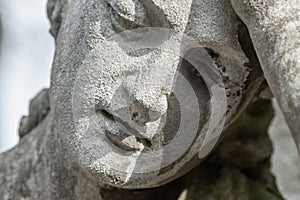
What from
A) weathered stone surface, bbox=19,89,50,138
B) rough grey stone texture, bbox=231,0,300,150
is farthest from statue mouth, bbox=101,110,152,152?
weathered stone surface, bbox=19,89,50,138

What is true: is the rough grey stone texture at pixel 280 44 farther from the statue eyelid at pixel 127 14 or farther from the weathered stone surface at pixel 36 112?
the weathered stone surface at pixel 36 112

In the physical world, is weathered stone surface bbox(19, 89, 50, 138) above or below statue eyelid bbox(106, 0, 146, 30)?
below

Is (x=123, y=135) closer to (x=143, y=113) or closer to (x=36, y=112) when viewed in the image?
(x=143, y=113)

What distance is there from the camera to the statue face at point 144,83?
3.47ft

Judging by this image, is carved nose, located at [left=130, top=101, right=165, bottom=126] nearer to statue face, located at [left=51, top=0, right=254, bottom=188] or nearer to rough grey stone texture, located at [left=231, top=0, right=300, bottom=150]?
statue face, located at [left=51, top=0, right=254, bottom=188]

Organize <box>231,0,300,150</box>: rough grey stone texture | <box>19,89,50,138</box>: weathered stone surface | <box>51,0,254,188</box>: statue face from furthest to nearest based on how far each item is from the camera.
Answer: <box>19,89,50,138</box>: weathered stone surface
<box>51,0,254,188</box>: statue face
<box>231,0,300,150</box>: rough grey stone texture

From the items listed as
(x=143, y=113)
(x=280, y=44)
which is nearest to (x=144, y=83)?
(x=143, y=113)

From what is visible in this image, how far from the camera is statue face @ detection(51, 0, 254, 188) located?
1.06 metres

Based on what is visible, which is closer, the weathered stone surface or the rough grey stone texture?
the rough grey stone texture

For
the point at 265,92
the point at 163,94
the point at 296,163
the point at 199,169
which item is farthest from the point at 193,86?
the point at 296,163

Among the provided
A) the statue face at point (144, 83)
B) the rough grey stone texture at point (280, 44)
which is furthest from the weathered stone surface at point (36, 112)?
the rough grey stone texture at point (280, 44)

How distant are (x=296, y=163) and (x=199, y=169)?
42cm

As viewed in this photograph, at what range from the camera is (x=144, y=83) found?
41.5 inches

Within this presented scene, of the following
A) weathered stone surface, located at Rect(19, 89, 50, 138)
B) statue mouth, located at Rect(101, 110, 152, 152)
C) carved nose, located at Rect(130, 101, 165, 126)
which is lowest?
weathered stone surface, located at Rect(19, 89, 50, 138)
